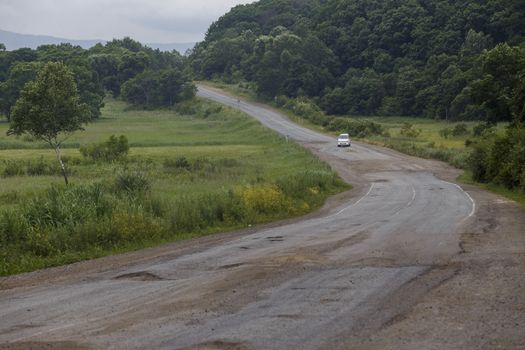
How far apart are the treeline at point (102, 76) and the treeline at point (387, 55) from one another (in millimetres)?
17186

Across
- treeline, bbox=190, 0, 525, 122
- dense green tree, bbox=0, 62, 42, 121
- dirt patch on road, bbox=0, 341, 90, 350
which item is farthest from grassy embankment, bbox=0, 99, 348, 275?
treeline, bbox=190, 0, 525, 122

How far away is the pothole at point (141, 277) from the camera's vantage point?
1466 centimetres

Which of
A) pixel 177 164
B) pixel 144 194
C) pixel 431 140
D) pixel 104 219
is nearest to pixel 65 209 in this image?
pixel 104 219

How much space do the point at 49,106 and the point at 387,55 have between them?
87479mm

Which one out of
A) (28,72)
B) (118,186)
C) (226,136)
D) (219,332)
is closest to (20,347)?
(219,332)

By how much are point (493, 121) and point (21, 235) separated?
39395 mm

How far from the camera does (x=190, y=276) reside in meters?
14.7

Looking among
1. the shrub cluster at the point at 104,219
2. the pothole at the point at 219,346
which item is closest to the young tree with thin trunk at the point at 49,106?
the shrub cluster at the point at 104,219

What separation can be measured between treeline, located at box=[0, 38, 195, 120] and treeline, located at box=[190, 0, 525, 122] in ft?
56.4

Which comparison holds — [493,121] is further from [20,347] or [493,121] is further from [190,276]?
[20,347]

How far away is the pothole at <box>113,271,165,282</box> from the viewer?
14.7 meters

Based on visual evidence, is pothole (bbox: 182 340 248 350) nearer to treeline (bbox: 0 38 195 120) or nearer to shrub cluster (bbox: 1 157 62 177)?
shrub cluster (bbox: 1 157 62 177)

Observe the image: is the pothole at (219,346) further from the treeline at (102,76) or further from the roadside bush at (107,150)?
the treeline at (102,76)

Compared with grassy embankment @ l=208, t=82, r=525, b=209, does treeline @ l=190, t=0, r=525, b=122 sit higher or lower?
higher
